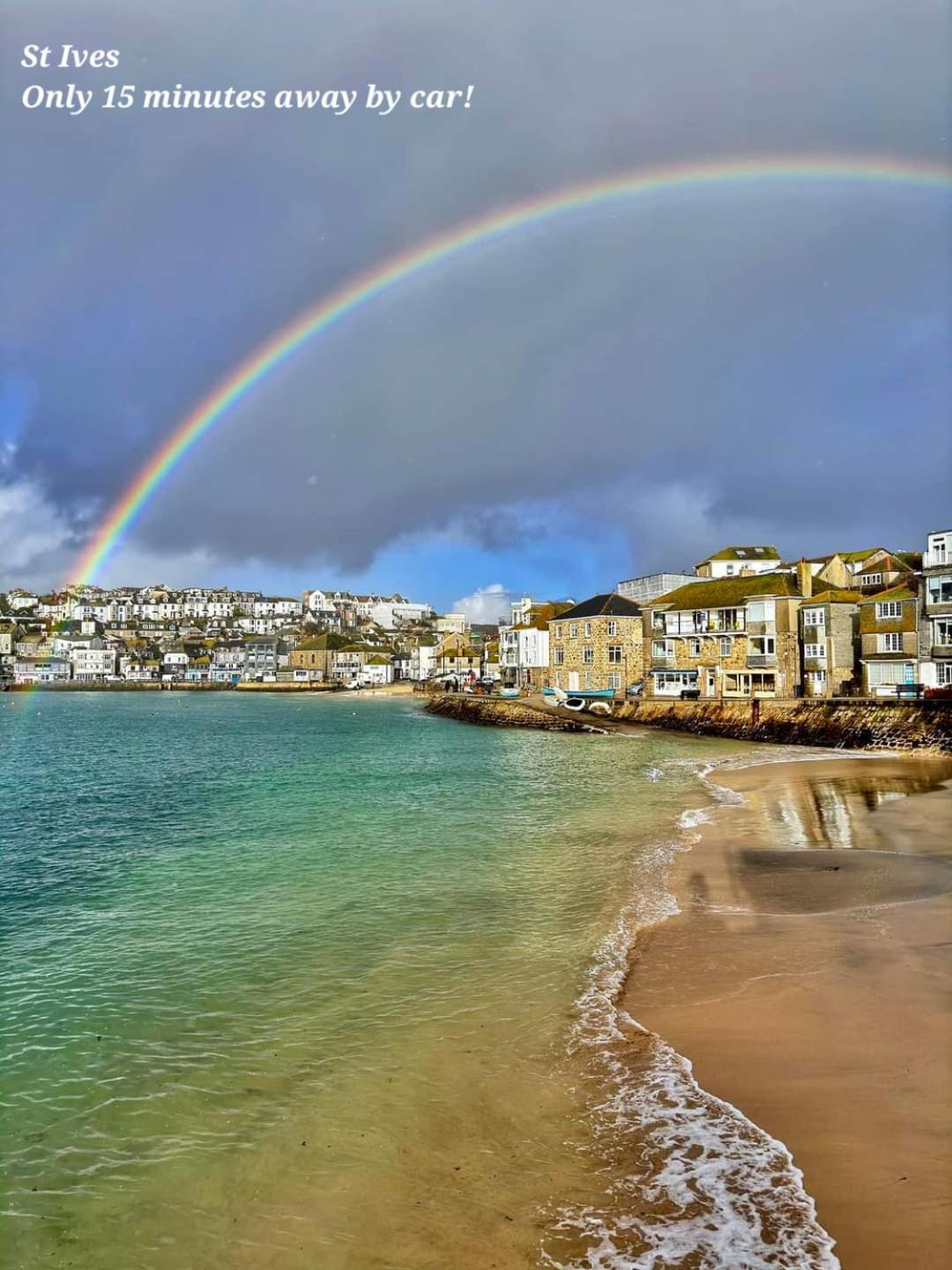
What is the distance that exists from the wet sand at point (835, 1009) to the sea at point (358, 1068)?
0.40 meters

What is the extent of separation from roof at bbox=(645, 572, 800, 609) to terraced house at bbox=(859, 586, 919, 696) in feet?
24.7

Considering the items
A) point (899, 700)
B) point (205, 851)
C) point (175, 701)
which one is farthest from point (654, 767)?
point (175, 701)

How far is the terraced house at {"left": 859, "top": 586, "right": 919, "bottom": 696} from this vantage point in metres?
51.3

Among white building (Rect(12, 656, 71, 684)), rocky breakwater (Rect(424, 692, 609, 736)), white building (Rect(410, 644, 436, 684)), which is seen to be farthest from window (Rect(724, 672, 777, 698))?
white building (Rect(12, 656, 71, 684))

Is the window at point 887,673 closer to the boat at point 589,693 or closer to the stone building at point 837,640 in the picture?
the stone building at point 837,640

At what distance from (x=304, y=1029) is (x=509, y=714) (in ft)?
214

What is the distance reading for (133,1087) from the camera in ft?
28.8

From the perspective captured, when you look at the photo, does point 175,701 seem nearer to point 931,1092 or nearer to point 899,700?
point 899,700

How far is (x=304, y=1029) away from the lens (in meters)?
10.1

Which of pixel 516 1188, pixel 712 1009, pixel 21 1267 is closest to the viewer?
pixel 21 1267

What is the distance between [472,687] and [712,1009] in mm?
106501

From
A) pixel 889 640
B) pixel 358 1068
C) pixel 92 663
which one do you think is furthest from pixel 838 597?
pixel 92 663

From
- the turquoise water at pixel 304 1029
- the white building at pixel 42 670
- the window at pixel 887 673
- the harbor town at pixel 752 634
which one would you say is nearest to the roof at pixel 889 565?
the harbor town at pixel 752 634

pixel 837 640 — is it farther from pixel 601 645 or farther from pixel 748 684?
pixel 601 645
